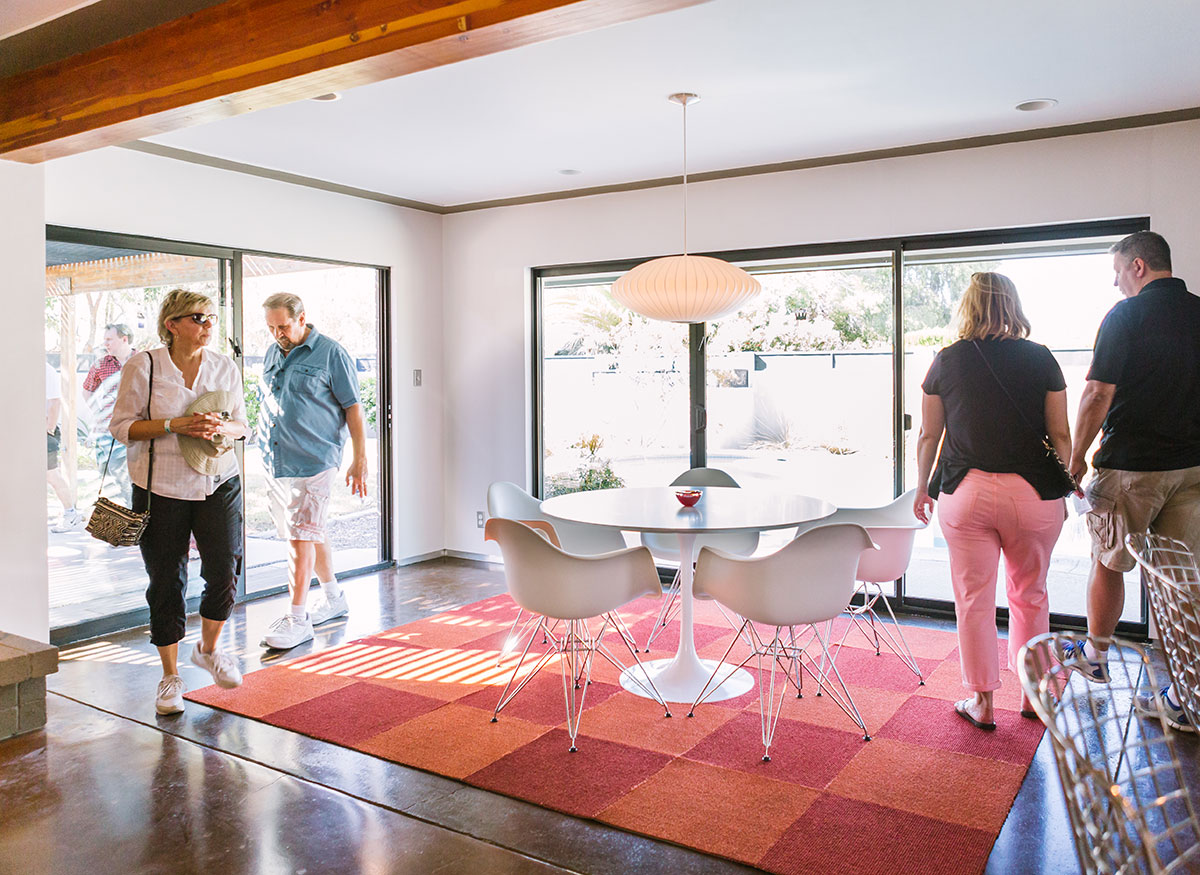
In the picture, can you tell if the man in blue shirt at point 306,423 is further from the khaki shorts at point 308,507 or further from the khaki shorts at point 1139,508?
the khaki shorts at point 1139,508

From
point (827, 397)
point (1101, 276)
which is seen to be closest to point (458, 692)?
point (827, 397)

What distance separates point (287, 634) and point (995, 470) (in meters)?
3.28

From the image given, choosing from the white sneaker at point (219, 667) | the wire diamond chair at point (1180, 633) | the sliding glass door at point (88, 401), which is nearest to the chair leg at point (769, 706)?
the wire diamond chair at point (1180, 633)

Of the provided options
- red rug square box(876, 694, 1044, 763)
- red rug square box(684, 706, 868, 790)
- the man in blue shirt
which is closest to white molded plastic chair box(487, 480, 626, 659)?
the man in blue shirt

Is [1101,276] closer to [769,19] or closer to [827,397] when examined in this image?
[827,397]

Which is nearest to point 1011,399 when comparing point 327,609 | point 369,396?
point 327,609

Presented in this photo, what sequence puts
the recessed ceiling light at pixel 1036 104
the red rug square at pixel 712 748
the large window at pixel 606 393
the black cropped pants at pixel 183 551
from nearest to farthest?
the red rug square at pixel 712 748 → the black cropped pants at pixel 183 551 → the recessed ceiling light at pixel 1036 104 → the large window at pixel 606 393

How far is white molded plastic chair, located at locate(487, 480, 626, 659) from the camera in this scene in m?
4.32

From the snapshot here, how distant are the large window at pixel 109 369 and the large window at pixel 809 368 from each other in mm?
1883

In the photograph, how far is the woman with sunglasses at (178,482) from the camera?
136 inches

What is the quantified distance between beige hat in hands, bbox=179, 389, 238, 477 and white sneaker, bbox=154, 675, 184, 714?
837 millimetres

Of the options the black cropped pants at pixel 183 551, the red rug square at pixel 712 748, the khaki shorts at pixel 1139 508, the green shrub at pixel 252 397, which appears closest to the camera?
the red rug square at pixel 712 748

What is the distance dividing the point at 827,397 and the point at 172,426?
11.6ft

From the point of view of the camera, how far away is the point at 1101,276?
4715 millimetres
